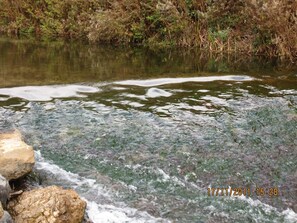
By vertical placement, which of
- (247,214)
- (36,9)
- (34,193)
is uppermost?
A: (36,9)

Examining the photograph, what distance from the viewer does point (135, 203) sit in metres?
4.72

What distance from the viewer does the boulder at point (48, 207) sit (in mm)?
4168

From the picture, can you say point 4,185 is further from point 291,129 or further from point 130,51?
point 130,51

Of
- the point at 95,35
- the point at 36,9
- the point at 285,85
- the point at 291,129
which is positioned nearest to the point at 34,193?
the point at 291,129

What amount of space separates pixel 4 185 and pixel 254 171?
121 inches

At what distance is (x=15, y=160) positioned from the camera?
195 inches

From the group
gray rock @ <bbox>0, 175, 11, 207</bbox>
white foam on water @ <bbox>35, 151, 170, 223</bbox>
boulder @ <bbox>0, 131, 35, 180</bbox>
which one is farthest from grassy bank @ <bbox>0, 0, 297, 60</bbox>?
gray rock @ <bbox>0, 175, 11, 207</bbox>

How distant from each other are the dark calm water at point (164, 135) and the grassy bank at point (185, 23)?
5.96 feet

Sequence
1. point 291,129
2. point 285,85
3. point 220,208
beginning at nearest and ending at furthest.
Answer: point 220,208 → point 291,129 → point 285,85

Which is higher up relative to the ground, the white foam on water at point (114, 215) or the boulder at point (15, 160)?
Result: the boulder at point (15, 160)

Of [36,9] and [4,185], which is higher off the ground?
[36,9]

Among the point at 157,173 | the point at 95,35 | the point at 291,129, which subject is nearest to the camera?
the point at 157,173

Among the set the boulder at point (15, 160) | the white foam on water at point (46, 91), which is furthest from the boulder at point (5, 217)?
the white foam on water at point (46, 91)

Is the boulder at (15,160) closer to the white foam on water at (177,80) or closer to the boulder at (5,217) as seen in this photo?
the boulder at (5,217)
